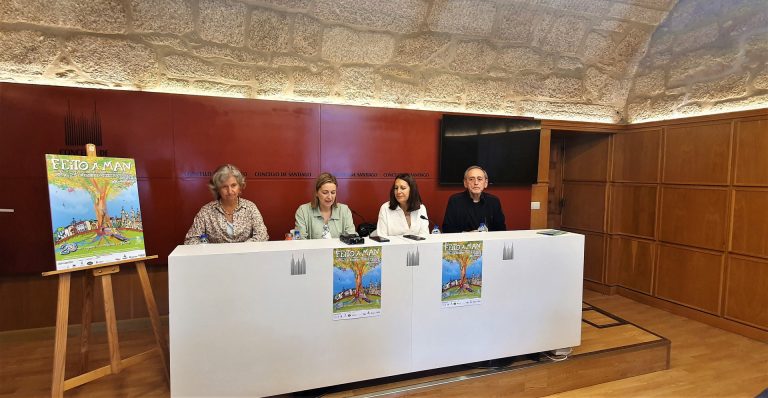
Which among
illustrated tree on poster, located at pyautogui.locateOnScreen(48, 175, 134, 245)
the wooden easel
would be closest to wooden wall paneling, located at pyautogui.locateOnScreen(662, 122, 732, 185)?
the wooden easel

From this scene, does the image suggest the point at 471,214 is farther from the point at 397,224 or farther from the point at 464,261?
the point at 464,261

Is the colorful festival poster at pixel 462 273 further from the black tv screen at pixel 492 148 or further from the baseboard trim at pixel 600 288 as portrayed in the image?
the baseboard trim at pixel 600 288

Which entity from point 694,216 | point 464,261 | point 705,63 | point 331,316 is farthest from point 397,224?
→ point 705,63

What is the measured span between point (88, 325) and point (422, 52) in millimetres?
3364

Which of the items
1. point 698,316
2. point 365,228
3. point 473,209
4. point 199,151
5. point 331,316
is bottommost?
point 698,316

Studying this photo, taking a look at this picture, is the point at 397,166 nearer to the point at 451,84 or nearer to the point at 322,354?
the point at 451,84

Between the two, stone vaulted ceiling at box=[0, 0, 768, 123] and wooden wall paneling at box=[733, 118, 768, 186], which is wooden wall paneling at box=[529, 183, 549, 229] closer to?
stone vaulted ceiling at box=[0, 0, 768, 123]

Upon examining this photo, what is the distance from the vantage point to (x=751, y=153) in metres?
3.36

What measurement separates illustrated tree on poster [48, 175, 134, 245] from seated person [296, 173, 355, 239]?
3.66 feet

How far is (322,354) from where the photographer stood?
6.67ft

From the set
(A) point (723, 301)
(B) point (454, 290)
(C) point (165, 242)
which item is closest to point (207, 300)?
(B) point (454, 290)

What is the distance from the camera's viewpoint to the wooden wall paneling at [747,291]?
3.31 m

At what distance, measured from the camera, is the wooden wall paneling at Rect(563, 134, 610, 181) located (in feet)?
15.4

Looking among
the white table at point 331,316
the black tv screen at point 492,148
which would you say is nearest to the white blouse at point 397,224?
the white table at point 331,316
